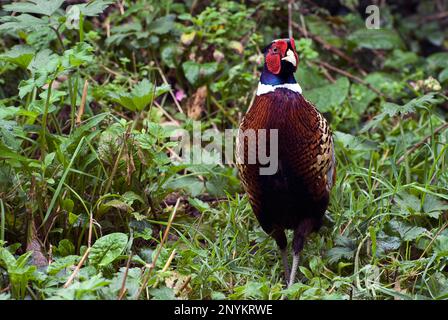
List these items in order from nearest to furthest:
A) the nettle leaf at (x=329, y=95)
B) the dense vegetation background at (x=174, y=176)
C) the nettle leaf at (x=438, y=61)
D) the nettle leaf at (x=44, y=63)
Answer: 1. the dense vegetation background at (x=174, y=176)
2. the nettle leaf at (x=44, y=63)
3. the nettle leaf at (x=329, y=95)
4. the nettle leaf at (x=438, y=61)

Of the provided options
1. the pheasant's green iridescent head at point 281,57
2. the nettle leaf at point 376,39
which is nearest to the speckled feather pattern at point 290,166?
the pheasant's green iridescent head at point 281,57

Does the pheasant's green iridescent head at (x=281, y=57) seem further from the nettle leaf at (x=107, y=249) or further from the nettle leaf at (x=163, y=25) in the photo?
the nettle leaf at (x=163, y=25)

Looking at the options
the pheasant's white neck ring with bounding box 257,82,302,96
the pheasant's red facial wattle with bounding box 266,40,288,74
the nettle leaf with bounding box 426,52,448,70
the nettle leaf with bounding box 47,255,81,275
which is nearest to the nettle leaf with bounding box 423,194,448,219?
the pheasant's white neck ring with bounding box 257,82,302,96

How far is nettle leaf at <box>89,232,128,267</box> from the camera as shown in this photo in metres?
2.83

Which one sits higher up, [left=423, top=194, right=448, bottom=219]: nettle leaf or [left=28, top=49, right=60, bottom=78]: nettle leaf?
[left=28, top=49, right=60, bottom=78]: nettle leaf

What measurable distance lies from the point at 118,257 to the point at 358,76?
2.62 metres

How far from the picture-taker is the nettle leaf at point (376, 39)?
4973 mm

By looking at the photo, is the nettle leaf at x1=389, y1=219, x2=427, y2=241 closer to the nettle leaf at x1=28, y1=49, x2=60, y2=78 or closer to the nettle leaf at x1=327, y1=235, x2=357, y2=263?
the nettle leaf at x1=327, y1=235, x2=357, y2=263

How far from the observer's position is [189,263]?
9.82ft

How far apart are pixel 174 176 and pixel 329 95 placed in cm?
131

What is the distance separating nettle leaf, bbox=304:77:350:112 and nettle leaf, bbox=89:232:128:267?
6.28ft

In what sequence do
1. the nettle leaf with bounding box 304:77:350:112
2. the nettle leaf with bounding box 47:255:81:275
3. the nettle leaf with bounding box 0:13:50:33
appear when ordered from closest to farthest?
the nettle leaf with bounding box 47:255:81:275, the nettle leaf with bounding box 0:13:50:33, the nettle leaf with bounding box 304:77:350:112

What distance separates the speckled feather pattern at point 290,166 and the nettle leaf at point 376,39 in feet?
6.60
